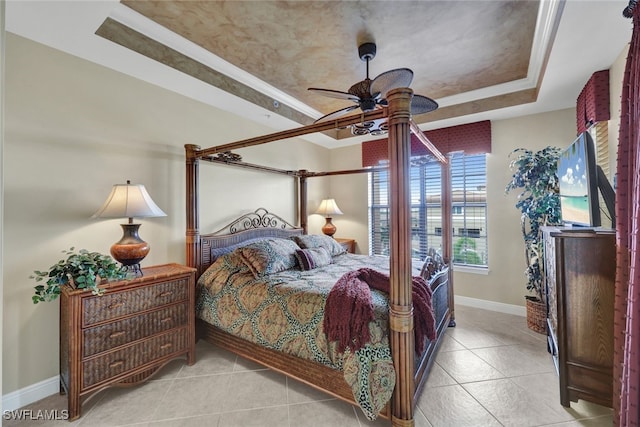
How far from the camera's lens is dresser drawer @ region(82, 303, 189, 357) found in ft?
6.14

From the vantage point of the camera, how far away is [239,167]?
3.46m

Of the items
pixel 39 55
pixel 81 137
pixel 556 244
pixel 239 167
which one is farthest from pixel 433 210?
pixel 39 55

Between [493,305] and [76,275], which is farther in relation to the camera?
[493,305]

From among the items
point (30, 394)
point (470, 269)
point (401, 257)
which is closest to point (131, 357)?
point (30, 394)

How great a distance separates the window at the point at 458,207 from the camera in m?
3.85

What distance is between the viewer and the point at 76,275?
179cm

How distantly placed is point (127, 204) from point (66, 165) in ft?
1.93

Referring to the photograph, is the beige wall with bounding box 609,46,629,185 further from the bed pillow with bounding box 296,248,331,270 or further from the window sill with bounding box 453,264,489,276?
the bed pillow with bounding box 296,248,331,270

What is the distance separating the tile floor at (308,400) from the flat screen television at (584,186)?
4.14 ft

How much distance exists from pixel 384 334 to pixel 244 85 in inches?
111

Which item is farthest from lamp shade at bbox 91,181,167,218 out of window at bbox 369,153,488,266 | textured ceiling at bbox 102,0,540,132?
window at bbox 369,153,488,266

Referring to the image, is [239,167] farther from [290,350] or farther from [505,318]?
[505,318]

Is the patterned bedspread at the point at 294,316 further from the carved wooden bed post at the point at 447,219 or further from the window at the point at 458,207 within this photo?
the window at the point at 458,207

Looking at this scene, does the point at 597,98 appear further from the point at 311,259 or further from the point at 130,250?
the point at 130,250
